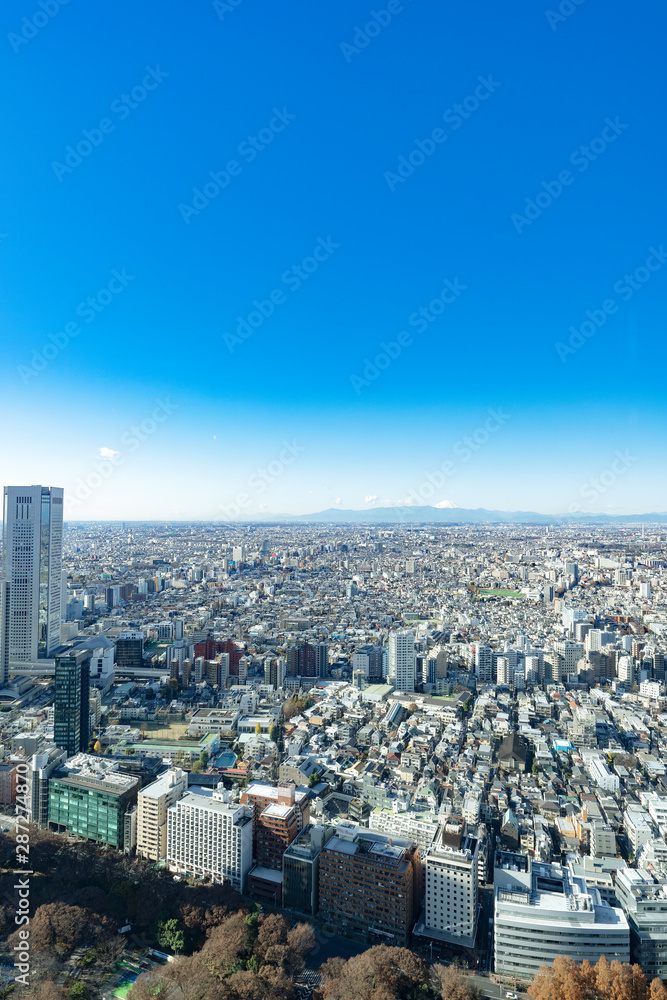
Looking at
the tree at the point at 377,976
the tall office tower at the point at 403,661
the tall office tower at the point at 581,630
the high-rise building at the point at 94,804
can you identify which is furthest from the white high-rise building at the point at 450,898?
the tall office tower at the point at 581,630

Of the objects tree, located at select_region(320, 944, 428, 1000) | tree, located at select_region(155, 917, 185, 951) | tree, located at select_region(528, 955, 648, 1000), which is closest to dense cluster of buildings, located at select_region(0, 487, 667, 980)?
tree, located at select_region(528, 955, 648, 1000)

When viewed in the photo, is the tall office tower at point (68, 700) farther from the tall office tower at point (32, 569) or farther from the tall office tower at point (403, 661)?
the tall office tower at point (403, 661)

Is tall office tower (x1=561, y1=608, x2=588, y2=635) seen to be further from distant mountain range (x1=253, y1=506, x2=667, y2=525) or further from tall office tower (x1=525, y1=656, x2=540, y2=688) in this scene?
distant mountain range (x1=253, y1=506, x2=667, y2=525)

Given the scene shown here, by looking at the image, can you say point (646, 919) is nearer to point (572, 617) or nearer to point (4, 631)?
point (4, 631)

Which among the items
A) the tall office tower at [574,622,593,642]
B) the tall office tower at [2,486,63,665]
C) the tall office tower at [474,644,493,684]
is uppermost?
the tall office tower at [2,486,63,665]

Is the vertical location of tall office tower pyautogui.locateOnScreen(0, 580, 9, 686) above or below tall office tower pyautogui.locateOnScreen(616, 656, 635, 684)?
above

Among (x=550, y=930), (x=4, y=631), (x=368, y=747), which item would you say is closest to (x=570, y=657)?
(x=368, y=747)
